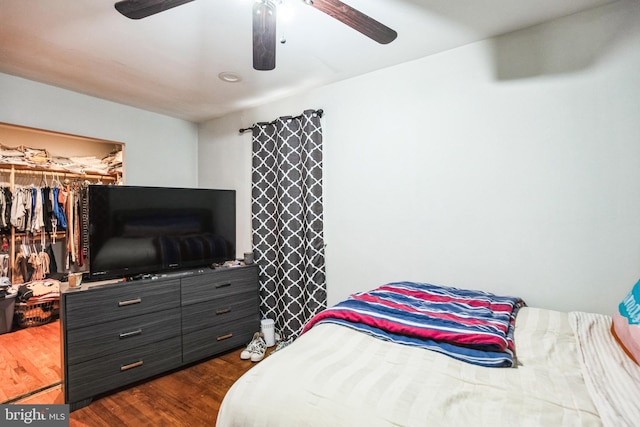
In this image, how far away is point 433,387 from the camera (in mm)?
964

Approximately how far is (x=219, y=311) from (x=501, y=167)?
2.52 metres

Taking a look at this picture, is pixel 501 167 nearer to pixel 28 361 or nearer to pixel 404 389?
pixel 404 389

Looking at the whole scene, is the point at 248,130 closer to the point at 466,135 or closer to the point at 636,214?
the point at 466,135

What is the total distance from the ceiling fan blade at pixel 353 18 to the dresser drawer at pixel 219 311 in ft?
7.85

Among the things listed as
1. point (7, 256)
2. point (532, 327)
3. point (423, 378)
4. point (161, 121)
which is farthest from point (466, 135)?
point (7, 256)

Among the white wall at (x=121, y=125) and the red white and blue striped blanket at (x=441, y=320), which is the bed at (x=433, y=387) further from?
the white wall at (x=121, y=125)

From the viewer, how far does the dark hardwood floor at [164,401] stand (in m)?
1.92

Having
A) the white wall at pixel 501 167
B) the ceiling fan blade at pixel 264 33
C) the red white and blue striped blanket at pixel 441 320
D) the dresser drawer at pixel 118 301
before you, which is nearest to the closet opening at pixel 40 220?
the dresser drawer at pixel 118 301

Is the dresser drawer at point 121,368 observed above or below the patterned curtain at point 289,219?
below

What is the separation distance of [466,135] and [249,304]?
94.1 inches

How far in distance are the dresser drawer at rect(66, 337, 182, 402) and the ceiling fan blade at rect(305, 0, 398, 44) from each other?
101 inches

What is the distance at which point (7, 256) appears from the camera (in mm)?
3371

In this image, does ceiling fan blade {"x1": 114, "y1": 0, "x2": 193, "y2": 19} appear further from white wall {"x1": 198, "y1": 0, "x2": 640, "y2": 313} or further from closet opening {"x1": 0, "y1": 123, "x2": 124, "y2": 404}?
closet opening {"x1": 0, "y1": 123, "x2": 124, "y2": 404}
